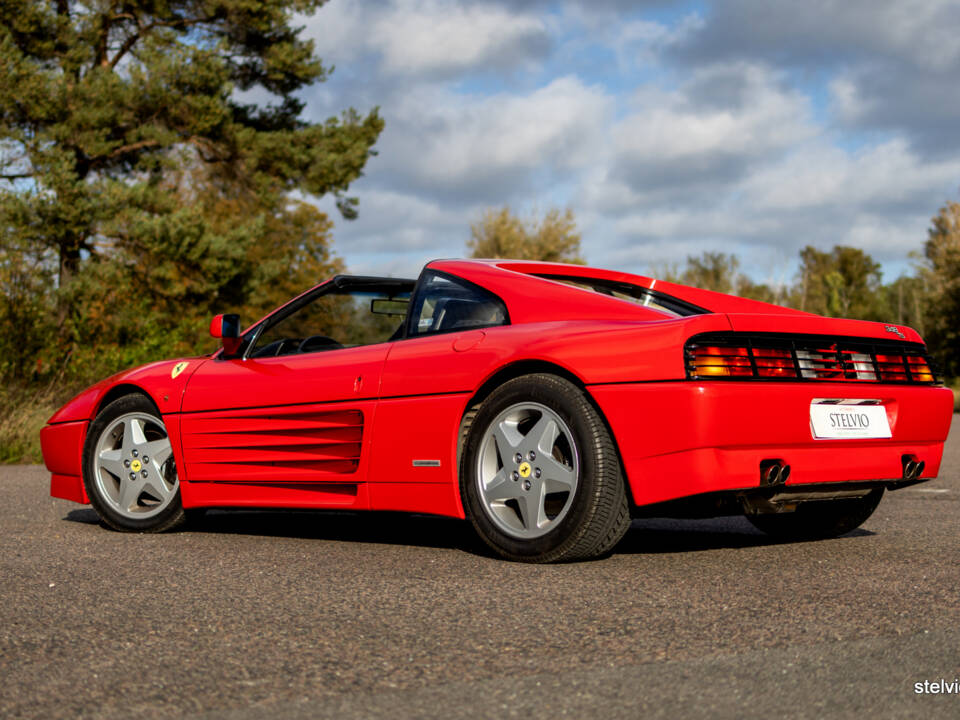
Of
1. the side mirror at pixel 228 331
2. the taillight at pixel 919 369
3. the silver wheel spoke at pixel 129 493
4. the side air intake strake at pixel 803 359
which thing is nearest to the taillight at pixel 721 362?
the side air intake strake at pixel 803 359

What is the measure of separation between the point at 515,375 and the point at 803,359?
115 cm

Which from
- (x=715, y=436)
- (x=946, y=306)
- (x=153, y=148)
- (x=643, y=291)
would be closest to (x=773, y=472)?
(x=715, y=436)

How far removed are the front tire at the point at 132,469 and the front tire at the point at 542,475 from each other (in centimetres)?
200

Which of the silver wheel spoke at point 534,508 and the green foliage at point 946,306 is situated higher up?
the green foliage at point 946,306

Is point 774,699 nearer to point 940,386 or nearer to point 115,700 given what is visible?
point 115,700

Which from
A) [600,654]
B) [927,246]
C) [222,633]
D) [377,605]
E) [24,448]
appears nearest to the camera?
[600,654]

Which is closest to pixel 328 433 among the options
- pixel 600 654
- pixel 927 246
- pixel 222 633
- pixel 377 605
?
pixel 377 605

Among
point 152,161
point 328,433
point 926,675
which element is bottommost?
point 926,675

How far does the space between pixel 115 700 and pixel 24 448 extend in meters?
10.5

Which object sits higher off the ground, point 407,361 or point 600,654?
point 407,361

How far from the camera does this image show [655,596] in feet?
12.3

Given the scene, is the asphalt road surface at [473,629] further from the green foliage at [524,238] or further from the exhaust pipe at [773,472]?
the green foliage at [524,238]

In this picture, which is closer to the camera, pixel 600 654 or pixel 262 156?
pixel 600 654

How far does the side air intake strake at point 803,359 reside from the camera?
4043mm
